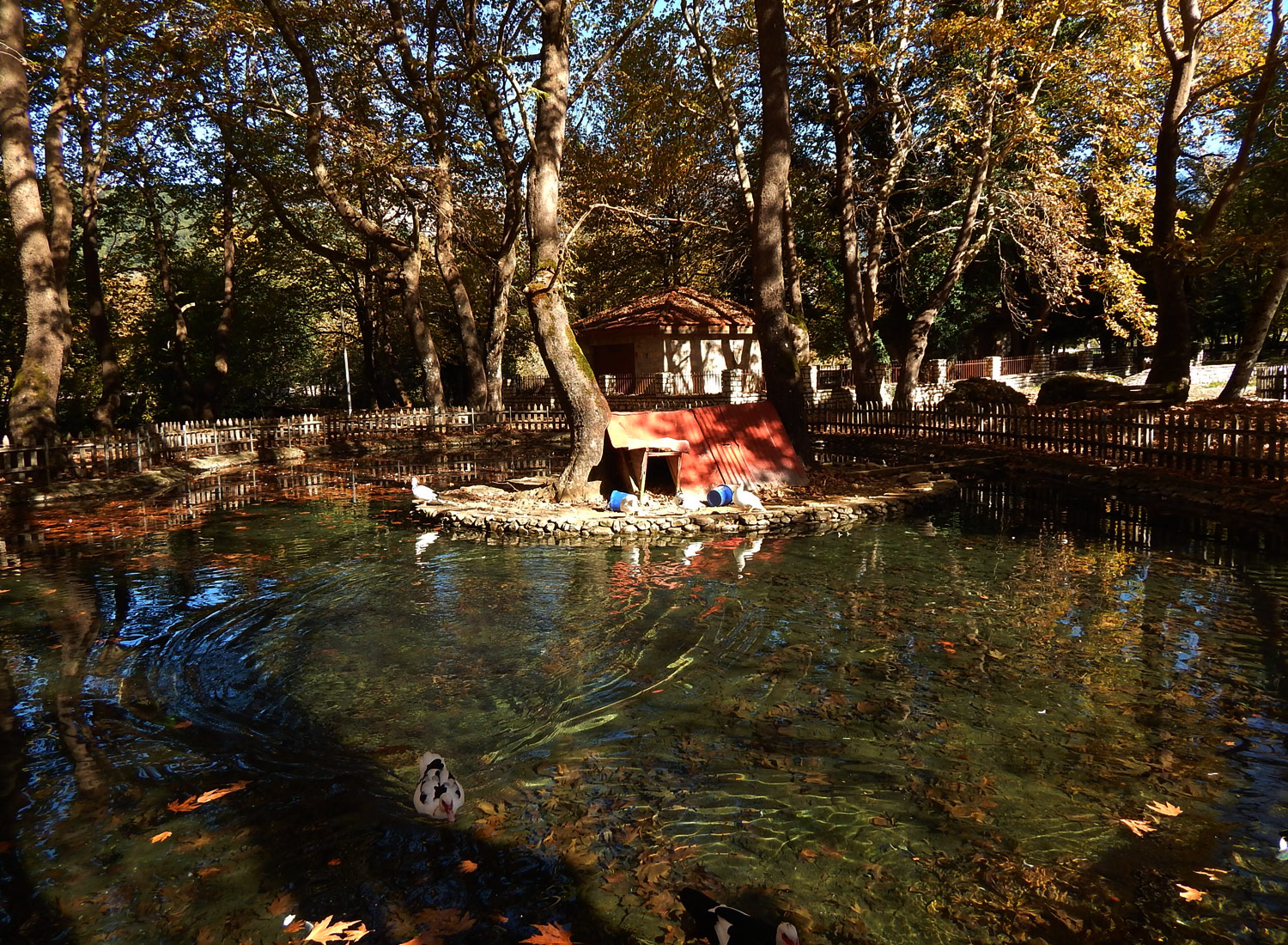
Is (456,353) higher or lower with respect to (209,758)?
higher

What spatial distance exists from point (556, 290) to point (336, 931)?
1119 cm

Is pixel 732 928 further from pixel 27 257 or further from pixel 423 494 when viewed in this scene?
pixel 27 257

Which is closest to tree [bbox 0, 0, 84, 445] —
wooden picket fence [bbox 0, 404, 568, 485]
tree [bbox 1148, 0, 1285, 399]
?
wooden picket fence [bbox 0, 404, 568, 485]

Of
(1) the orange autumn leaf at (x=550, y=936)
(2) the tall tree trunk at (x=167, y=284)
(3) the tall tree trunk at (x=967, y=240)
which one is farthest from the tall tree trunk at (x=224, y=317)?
(1) the orange autumn leaf at (x=550, y=936)

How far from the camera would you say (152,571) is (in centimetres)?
1073

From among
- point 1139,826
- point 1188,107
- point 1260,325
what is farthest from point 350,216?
point 1188,107

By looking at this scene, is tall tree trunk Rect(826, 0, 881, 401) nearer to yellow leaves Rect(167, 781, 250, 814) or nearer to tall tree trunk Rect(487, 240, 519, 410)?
tall tree trunk Rect(487, 240, 519, 410)

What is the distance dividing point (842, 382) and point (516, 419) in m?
17.5

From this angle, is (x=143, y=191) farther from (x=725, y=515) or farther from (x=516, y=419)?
(x=725, y=515)

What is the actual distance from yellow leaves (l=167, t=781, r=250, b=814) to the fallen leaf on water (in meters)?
5.13

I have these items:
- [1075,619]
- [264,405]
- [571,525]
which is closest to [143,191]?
[264,405]

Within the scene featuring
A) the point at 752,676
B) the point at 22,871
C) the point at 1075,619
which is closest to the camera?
the point at 22,871

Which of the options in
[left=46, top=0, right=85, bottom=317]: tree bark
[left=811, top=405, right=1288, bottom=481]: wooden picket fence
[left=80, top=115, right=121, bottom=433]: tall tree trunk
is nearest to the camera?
[left=811, top=405, right=1288, bottom=481]: wooden picket fence

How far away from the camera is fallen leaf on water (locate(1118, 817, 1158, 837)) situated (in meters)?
4.29
